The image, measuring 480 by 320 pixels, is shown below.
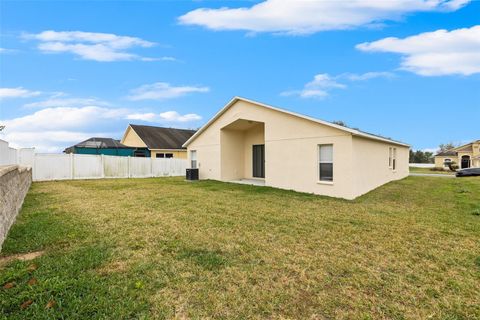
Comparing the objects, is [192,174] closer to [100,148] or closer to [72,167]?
[72,167]

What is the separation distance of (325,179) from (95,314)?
10202 mm

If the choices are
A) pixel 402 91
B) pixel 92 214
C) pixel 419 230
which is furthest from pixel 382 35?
pixel 92 214

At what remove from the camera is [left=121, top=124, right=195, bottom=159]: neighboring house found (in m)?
27.3

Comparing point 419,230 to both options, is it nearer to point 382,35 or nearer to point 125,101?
point 382,35

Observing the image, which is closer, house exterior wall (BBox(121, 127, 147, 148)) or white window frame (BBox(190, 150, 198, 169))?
white window frame (BBox(190, 150, 198, 169))

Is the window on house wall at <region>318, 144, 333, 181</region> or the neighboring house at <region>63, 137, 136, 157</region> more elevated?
the neighboring house at <region>63, 137, 136, 157</region>

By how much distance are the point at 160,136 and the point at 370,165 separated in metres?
23.6

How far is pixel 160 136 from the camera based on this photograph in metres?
30.1

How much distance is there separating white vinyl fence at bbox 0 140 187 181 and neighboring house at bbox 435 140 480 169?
39995 millimetres

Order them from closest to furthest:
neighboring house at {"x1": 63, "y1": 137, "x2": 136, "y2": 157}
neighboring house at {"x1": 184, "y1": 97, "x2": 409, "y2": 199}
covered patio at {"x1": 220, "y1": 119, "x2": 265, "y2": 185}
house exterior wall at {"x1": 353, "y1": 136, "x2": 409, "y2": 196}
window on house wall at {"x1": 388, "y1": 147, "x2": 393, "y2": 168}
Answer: neighboring house at {"x1": 184, "y1": 97, "x2": 409, "y2": 199} < house exterior wall at {"x1": 353, "y1": 136, "x2": 409, "y2": 196} < window on house wall at {"x1": 388, "y1": 147, "x2": 393, "y2": 168} < covered patio at {"x1": 220, "y1": 119, "x2": 265, "y2": 185} < neighboring house at {"x1": 63, "y1": 137, "x2": 136, "y2": 157}

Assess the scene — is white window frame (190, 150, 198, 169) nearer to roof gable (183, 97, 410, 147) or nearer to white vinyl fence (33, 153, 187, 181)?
roof gable (183, 97, 410, 147)

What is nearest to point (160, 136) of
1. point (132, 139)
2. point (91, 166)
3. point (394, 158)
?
point (132, 139)

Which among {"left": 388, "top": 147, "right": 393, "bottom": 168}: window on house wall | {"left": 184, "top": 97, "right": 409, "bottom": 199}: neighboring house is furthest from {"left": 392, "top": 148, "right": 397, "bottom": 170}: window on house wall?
{"left": 388, "top": 147, "right": 393, "bottom": 168}: window on house wall

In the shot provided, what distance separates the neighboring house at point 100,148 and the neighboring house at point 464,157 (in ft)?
143
